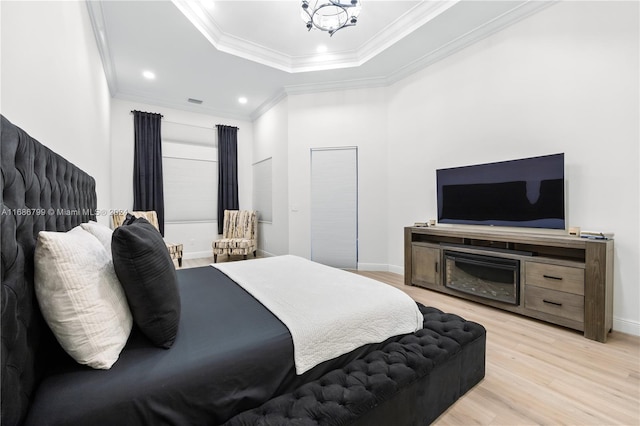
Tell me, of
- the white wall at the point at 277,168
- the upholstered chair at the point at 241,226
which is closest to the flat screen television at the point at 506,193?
the white wall at the point at 277,168

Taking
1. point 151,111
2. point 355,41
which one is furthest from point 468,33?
point 151,111

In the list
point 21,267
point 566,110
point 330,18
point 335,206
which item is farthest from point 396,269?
point 21,267

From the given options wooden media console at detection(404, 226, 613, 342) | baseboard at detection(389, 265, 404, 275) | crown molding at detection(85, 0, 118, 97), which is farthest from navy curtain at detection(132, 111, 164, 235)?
wooden media console at detection(404, 226, 613, 342)

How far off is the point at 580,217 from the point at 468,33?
232 centimetres

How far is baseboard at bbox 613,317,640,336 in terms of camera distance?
2.17 m

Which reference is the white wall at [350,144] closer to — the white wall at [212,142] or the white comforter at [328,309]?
the white wall at [212,142]

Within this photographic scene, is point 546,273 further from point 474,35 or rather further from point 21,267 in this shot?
point 21,267

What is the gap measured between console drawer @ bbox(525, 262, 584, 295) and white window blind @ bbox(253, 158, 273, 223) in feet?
13.5

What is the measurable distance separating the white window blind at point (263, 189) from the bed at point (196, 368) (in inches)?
155

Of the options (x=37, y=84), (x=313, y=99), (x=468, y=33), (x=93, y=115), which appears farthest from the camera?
(x=313, y=99)

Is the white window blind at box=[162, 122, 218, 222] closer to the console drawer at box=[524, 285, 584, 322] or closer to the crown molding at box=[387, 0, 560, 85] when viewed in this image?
the crown molding at box=[387, 0, 560, 85]

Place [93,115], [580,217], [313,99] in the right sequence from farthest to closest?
[313,99] < [93,115] < [580,217]

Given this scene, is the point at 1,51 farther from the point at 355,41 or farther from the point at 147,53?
the point at 355,41

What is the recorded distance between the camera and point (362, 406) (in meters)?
1.01
